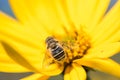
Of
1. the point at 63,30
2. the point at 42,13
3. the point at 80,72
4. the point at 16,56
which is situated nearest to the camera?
the point at 16,56

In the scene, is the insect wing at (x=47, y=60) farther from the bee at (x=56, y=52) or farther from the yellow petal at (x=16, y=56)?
the yellow petal at (x=16, y=56)

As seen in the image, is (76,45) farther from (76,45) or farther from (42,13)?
(42,13)

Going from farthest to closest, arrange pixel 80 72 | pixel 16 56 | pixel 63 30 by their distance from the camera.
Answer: pixel 63 30 < pixel 80 72 < pixel 16 56

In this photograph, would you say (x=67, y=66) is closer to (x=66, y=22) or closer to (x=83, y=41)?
(x=83, y=41)

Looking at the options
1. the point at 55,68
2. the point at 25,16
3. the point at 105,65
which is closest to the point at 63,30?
the point at 25,16

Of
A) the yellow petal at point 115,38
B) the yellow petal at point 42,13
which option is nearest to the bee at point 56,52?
the yellow petal at point 115,38

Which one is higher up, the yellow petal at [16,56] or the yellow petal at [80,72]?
the yellow petal at [16,56]

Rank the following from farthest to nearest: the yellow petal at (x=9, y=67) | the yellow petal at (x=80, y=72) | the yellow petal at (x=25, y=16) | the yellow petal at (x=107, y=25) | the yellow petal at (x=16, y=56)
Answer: the yellow petal at (x=25, y=16) → the yellow petal at (x=107, y=25) → the yellow petal at (x=9, y=67) → the yellow petal at (x=80, y=72) → the yellow petal at (x=16, y=56)

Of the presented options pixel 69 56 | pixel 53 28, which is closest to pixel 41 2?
pixel 53 28

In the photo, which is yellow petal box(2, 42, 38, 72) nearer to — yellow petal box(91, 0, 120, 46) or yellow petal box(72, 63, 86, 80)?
yellow petal box(72, 63, 86, 80)
